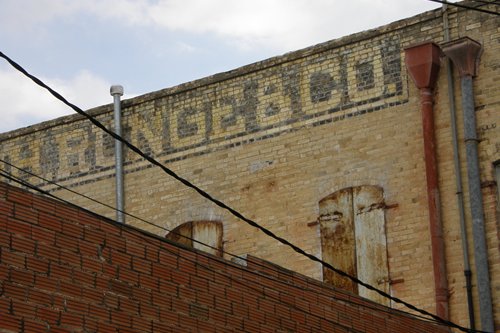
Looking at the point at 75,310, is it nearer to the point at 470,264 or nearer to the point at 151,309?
the point at 151,309

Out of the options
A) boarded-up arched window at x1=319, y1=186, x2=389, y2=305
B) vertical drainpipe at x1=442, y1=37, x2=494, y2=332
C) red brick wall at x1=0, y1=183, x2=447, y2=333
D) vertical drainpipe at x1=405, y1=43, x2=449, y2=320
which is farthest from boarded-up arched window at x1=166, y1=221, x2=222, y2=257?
red brick wall at x1=0, y1=183, x2=447, y2=333

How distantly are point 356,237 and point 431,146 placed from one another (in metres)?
2.02

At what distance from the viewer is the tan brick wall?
68.8ft

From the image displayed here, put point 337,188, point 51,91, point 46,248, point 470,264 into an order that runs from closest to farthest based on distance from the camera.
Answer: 1. point 51,91
2. point 46,248
3. point 470,264
4. point 337,188

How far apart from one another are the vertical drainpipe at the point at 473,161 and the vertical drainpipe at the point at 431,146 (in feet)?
1.32

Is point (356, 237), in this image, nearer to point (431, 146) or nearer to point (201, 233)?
point (431, 146)

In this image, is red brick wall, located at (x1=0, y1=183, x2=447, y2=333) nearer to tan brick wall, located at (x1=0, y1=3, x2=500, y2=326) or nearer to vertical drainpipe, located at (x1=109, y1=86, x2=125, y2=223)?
tan brick wall, located at (x1=0, y1=3, x2=500, y2=326)

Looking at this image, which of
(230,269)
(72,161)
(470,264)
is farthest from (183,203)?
(230,269)

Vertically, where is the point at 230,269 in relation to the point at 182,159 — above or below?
below

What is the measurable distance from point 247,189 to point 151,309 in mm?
9614

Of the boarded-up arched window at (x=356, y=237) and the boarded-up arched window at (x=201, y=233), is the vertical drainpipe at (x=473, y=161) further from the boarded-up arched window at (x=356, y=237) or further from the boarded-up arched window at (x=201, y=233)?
the boarded-up arched window at (x=201, y=233)

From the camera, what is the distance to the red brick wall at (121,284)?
1245 cm

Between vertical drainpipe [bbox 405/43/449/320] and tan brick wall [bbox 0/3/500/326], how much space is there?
0.48 ft

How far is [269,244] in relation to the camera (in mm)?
22922
